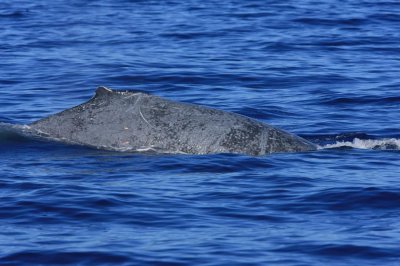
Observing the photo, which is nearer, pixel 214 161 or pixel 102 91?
pixel 214 161

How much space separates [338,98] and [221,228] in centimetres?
919

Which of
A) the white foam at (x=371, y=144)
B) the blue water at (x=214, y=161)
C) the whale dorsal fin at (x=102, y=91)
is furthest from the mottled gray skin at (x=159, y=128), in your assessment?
the white foam at (x=371, y=144)

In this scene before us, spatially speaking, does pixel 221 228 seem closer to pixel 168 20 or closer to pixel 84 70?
pixel 84 70

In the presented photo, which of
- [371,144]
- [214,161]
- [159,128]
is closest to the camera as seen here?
[214,161]

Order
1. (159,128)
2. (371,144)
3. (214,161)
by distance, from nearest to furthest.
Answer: (214,161)
(159,128)
(371,144)

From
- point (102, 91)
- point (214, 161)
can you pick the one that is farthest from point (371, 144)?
point (102, 91)

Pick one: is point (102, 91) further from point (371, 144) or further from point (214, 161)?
point (371, 144)

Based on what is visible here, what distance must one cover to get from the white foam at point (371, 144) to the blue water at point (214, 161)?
0.10 feet

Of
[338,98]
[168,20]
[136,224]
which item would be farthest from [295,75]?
[136,224]

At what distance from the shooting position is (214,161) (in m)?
13.9

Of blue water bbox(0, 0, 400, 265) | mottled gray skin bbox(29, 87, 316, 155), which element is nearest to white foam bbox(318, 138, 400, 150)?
blue water bbox(0, 0, 400, 265)

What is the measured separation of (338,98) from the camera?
19.9 m

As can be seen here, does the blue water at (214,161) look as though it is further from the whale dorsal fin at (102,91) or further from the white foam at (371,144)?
the whale dorsal fin at (102,91)

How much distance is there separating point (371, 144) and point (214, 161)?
108 inches
